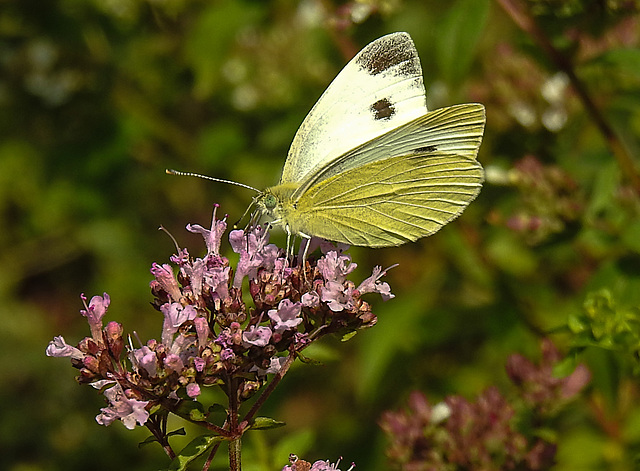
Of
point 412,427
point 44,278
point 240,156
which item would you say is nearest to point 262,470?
point 412,427

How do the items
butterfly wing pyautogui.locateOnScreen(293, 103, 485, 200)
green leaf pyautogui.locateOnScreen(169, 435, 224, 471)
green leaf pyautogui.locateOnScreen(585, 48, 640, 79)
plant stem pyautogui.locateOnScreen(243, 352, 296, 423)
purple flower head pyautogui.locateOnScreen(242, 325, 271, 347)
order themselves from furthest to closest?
green leaf pyautogui.locateOnScreen(585, 48, 640, 79) → butterfly wing pyautogui.locateOnScreen(293, 103, 485, 200) → plant stem pyautogui.locateOnScreen(243, 352, 296, 423) → purple flower head pyautogui.locateOnScreen(242, 325, 271, 347) → green leaf pyautogui.locateOnScreen(169, 435, 224, 471)

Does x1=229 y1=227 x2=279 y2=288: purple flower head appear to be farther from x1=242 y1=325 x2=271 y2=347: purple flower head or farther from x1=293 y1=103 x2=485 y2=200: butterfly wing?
x1=293 y1=103 x2=485 y2=200: butterfly wing

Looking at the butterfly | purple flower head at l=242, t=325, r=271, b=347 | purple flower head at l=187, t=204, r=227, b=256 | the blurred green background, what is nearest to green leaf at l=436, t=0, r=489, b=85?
the blurred green background

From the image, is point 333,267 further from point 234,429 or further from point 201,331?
point 234,429

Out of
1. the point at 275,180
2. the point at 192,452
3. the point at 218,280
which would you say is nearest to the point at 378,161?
the point at 218,280

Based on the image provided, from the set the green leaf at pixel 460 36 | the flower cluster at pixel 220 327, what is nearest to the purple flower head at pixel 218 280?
the flower cluster at pixel 220 327

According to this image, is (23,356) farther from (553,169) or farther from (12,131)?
(553,169)
